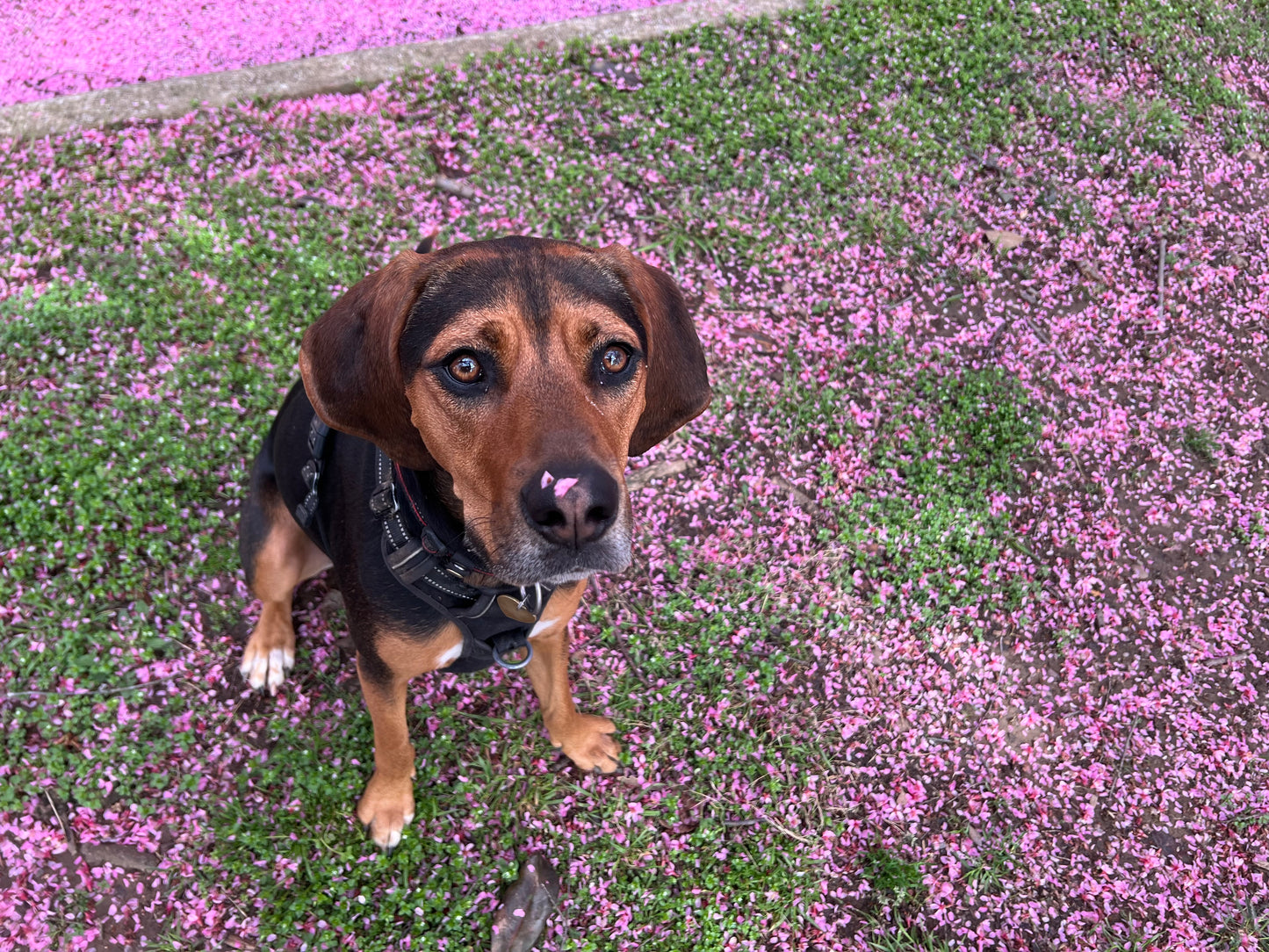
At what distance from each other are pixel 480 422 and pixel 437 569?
2.10ft

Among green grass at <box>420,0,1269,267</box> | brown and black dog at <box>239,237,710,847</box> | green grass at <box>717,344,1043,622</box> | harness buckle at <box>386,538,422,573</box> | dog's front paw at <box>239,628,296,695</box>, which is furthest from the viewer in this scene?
green grass at <box>420,0,1269,267</box>

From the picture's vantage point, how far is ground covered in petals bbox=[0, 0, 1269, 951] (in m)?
3.90

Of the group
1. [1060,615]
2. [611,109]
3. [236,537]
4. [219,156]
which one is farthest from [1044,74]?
[236,537]

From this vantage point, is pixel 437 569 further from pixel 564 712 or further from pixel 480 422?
pixel 564 712

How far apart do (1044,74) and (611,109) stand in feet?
12.4

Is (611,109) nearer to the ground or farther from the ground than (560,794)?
farther from the ground

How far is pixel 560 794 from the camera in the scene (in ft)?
→ 13.4

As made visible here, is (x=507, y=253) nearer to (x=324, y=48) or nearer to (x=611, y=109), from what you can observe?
(x=611, y=109)

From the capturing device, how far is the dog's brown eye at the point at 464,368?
2.48 m

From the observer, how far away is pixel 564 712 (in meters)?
3.96

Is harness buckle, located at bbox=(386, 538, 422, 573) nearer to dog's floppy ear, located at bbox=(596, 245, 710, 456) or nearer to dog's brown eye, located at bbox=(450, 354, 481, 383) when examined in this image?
dog's brown eye, located at bbox=(450, 354, 481, 383)

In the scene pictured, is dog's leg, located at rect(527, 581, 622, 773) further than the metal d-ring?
Yes

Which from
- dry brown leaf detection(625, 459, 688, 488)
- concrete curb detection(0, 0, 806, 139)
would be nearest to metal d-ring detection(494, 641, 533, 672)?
dry brown leaf detection(625, 459, 688, 488)

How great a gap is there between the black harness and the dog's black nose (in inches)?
24.5
